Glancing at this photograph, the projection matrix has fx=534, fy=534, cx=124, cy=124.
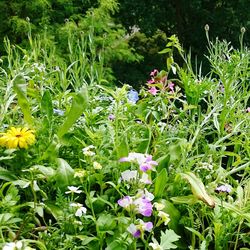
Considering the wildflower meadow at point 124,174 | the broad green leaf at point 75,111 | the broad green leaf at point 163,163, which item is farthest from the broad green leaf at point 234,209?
the broad green leaf at point 75,111

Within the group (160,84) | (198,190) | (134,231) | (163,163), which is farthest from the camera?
(160,84)

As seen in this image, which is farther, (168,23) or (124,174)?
(168,23)

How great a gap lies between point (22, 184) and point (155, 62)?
6.44 meters

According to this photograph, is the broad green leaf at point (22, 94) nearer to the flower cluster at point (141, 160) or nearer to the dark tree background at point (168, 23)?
the flower cluster at point (141, 160)

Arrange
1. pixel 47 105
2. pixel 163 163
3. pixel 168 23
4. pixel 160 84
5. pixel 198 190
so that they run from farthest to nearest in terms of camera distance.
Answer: pixel 168 23
pixel 160 84
pixel 47 105
pixel 163 163
pixel 198 190

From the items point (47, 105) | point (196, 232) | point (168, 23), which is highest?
point (47, 105)

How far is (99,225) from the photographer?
925mm

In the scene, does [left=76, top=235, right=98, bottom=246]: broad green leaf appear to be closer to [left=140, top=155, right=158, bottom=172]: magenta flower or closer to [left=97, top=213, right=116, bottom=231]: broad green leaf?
[left=97, top=213, right=116, bottom=231]: broad green leaf

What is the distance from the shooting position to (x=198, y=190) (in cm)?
95

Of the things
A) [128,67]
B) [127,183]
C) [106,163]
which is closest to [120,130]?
[106,163]

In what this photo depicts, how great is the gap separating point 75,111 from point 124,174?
29 centimetres

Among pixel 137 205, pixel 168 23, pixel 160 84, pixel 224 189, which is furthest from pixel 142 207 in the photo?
pixel 168 23

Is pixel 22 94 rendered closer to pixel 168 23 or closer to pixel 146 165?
pixel 146 165

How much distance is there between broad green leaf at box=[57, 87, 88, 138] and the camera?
3.71ft
